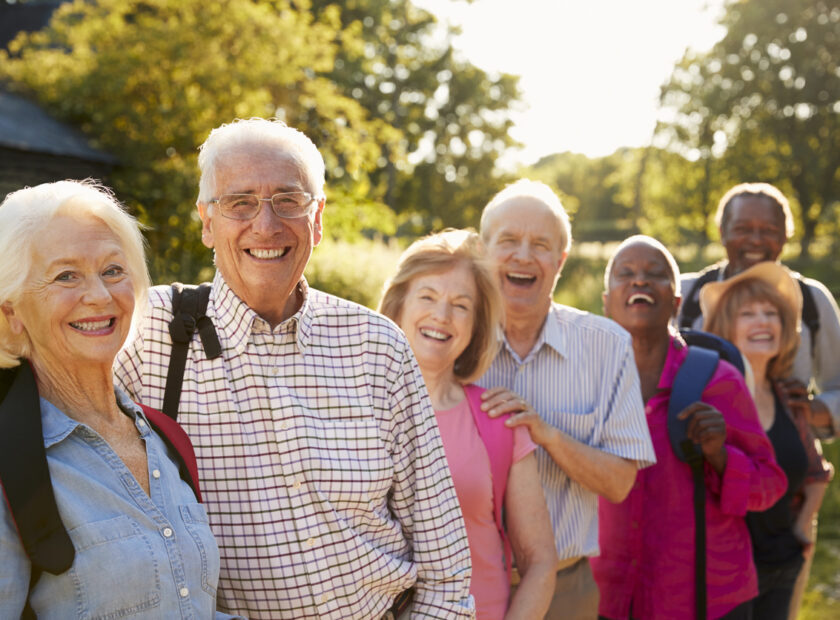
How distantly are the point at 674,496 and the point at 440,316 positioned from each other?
1308 millimetres

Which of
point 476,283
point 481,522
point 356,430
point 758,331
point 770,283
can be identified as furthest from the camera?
point 770,283

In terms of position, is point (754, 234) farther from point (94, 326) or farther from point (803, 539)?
point (94, 326)

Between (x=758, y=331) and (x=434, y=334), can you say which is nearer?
(x=434, y=334)

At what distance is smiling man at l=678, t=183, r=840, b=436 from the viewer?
4.41 metres

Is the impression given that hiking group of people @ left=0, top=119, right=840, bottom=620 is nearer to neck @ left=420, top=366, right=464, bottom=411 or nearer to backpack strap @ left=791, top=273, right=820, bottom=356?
neck @ left=420, top=366, right=464, bottom=411

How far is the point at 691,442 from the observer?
3.14 metres

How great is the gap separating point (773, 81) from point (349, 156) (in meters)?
20.0

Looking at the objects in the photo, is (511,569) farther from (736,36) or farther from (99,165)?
(736,36)

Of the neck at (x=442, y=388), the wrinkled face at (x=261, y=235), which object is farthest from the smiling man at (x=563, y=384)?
the wrinkled face at (x=261, y=235)

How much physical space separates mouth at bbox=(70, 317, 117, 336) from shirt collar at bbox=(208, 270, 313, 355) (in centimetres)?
39

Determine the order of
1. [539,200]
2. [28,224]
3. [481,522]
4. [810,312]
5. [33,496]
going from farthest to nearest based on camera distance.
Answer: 1. [810,312]
2. [539,200]
3. [481,522]
4. [28,224]
5. [33,496]

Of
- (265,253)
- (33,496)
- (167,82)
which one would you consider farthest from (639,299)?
(167,82)

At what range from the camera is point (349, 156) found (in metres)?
15.8

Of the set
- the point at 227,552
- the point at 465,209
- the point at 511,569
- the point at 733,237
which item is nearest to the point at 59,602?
the point at 227,552
